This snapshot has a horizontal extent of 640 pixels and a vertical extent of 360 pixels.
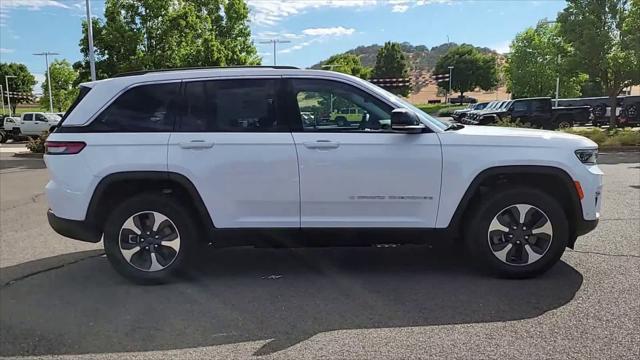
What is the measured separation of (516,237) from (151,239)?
3222 millimetres

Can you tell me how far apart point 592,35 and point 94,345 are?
76.4ft

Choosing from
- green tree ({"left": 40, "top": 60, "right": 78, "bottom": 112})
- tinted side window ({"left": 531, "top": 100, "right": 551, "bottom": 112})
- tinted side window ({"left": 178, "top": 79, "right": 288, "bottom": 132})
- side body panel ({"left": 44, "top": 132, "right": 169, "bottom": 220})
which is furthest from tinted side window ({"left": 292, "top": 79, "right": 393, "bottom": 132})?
green tree ({"left": 40, "top": 60, "right": 78, "bottom": 112})

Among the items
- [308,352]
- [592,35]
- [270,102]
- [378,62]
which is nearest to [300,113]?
[270,102]

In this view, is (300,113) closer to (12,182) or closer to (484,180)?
(484,180)

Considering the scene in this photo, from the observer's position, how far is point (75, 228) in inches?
185

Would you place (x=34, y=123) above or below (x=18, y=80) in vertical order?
below

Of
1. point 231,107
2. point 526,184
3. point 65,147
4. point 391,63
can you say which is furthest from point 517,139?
point 391,63

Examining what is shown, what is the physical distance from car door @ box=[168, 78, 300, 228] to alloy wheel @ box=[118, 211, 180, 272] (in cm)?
45

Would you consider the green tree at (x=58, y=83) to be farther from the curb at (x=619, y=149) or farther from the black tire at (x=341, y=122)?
the black tire at (x=341, y=122)

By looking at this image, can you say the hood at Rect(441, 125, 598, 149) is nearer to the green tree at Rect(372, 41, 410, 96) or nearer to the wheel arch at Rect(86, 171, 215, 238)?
the wheel arch at Rect(86, 171, 215, 238)

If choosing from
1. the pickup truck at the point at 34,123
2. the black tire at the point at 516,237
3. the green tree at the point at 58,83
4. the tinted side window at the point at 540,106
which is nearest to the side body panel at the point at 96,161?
the black tire at the point at 516,237

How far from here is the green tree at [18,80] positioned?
87625mm

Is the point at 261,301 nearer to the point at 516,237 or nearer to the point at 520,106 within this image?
the point at 516,237

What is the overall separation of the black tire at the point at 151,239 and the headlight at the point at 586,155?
3424 millimetres
